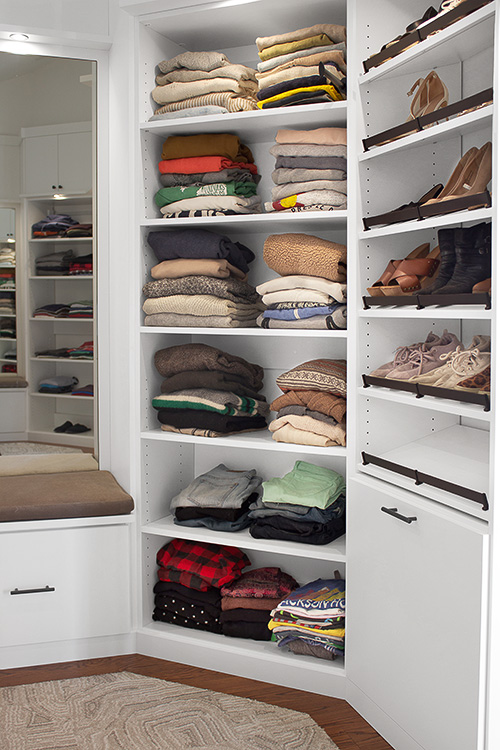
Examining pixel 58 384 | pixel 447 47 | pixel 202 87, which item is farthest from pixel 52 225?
pixel 447 47

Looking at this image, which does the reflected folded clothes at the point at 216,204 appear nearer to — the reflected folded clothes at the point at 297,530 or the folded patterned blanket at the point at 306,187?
the folded patterned blanket at the point at 306,187

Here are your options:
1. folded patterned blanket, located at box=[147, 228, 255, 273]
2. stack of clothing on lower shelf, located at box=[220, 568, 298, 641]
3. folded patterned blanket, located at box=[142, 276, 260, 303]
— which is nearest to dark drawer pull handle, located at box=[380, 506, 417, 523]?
stack of clothing on lower shelf, located at box=[220, 568, 298, 641]

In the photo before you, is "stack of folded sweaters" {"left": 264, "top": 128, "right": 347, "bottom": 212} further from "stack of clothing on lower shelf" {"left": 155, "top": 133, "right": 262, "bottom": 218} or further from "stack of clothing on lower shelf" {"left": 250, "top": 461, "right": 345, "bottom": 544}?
"stack of clothing on lower shelf" {"left": 250, "top": 461, "right": 345, "bottom": 544}

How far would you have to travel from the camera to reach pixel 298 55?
2.28 meters

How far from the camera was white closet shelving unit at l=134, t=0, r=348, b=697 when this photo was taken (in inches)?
90.6

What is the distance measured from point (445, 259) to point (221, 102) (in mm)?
1028

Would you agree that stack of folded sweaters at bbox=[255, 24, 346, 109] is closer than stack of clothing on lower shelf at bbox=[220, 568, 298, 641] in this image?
Yes

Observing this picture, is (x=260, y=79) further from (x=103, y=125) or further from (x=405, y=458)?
(x=405, y=458)

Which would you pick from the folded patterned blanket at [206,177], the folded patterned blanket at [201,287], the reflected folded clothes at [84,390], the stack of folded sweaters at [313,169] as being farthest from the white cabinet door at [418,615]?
the reflected folded clothes at [84,390]

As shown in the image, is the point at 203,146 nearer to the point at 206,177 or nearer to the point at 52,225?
the point at 206,177

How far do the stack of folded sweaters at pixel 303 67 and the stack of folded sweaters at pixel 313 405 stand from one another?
0.86m

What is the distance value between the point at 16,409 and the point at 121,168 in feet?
3.48

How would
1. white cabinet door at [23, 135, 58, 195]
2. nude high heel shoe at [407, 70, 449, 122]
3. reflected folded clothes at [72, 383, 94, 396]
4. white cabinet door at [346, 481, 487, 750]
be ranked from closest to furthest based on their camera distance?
white cabinet door at [346, 481, 487, 750] < nude high heel shoe at [407, 70, 449, 122] < white cabinet door at [23, 135, 58, 195] < reflected folded clothes at [72, 383, 94, 396]

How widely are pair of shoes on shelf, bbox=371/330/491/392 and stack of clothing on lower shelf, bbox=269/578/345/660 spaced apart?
2.52ft
